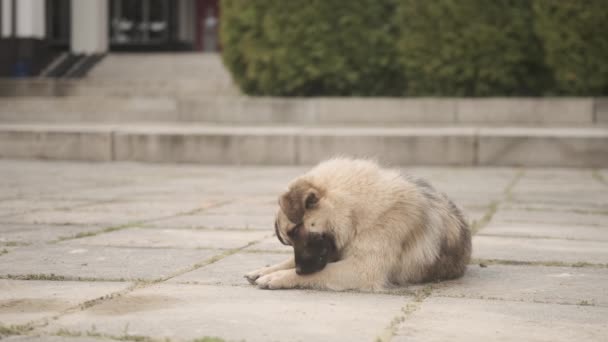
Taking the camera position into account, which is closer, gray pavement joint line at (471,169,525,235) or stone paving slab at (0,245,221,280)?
stone paving slab at (0,245,221,280)

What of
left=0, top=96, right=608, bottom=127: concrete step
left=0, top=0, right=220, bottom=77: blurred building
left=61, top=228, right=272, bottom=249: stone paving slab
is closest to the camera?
left=61, top=228, right=272, bottom=249: stone paving slab

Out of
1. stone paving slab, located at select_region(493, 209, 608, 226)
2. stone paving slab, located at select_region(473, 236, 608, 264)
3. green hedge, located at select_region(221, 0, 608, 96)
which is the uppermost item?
green hedge, located at select_region(221, 0, 608, 96)

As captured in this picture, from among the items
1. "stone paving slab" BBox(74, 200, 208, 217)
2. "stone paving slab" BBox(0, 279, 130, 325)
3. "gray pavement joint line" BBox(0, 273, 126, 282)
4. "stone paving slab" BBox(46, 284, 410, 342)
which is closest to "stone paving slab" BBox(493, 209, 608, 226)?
"stone paving slab" BBox(74, 200, 208, 217)

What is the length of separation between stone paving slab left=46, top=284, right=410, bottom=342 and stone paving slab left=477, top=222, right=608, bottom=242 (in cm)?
236

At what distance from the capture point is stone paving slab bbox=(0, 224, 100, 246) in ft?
18.5

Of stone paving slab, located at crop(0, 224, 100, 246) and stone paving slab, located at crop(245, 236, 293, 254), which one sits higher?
stone paving slab, located at crop(245, 236, 293, 254)

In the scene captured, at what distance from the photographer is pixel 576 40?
43.9ft

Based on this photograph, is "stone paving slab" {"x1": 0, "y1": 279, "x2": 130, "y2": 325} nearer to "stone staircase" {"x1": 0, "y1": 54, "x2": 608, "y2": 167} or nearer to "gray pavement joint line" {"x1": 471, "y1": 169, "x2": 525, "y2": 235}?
"gray pavement joint line" {"x1": 471, "y1": 169, "x2": 525, "y2": 235}

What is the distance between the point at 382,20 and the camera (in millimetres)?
15070

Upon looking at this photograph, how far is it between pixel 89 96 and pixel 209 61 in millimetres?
4747

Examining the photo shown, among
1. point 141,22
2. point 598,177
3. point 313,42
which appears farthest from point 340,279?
point 141,22

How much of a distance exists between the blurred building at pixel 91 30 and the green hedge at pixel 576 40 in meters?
11.7

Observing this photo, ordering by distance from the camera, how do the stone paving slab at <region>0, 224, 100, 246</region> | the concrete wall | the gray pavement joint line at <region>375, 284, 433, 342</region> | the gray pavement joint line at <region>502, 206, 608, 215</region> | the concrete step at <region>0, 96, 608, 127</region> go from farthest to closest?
A: the concrete wall < the concrete step at <region>0, 96, 608, 127</region> < the gray pavement joint line at <region>502, 206, 608, 215</region> < the stone paving slab at <region>0, 224, 100, 246</region> < the gray pavement joint line at <region>375, 284, 433, 342</region>

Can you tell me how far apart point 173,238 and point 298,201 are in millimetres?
1945
